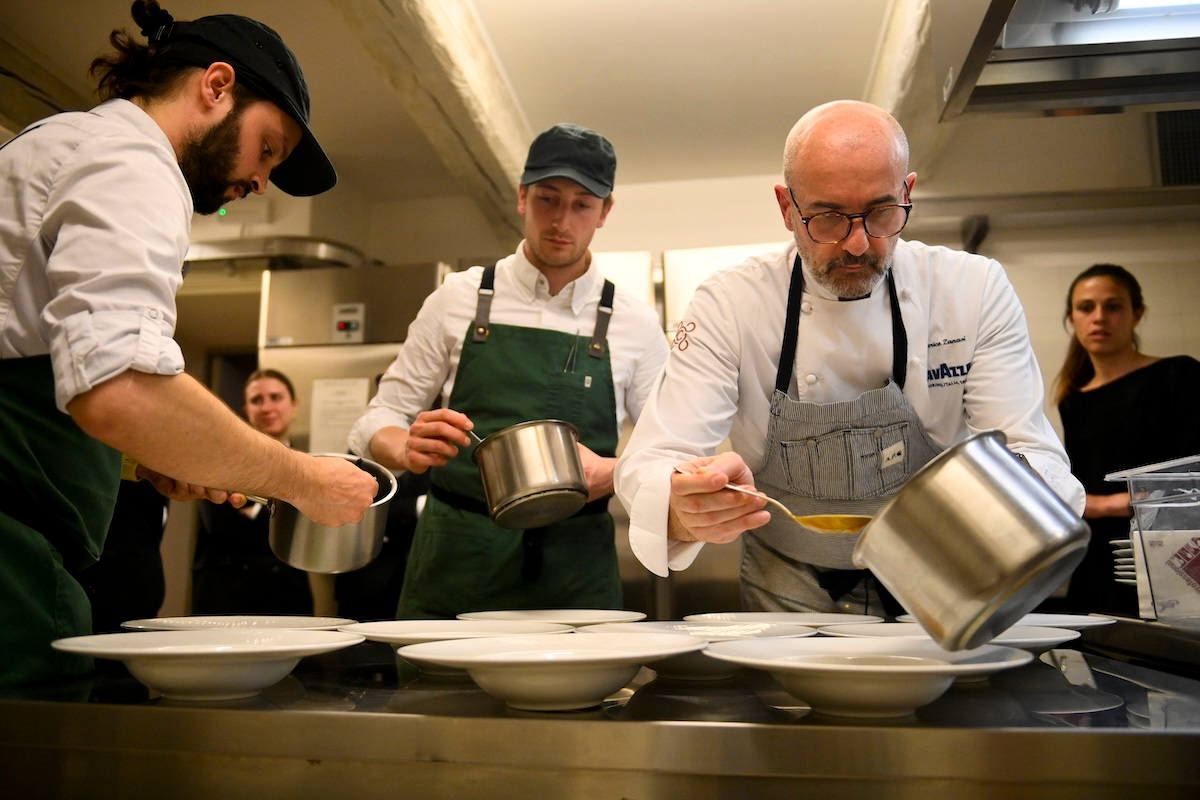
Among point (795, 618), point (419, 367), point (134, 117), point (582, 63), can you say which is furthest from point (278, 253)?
point (795, 618)

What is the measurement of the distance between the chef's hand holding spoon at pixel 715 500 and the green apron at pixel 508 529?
66 centimetres

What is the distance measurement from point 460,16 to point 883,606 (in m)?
2.59

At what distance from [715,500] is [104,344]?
0.76 metres

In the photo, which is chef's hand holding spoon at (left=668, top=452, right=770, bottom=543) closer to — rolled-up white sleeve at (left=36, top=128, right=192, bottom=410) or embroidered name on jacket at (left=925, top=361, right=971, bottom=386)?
embroidered name on jacket at (left=925, top=361, right=971, bottom=386)

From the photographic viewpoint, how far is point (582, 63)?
3.67 m

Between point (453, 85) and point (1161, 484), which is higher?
point (453, 85)

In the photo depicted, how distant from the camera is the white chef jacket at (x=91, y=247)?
0.92 meters

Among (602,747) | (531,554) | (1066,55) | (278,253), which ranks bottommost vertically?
(602,747)

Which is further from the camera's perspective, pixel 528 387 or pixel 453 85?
pixel 453 85

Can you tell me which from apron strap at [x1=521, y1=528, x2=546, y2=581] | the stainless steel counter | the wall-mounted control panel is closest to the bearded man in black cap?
the stainless steel counter

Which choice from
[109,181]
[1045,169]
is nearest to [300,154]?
[109,181]

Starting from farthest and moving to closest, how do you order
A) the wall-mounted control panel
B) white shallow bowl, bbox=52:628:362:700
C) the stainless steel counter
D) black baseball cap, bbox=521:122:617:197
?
the wall-mounted control panel, black baseball cap, bbox=521:122:617:197, white shallow bowl, bbox=52:628:362:700, the stainless steel counter

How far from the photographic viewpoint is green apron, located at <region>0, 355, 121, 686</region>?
1.00 meters

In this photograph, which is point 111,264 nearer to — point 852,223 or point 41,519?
point 41,519
